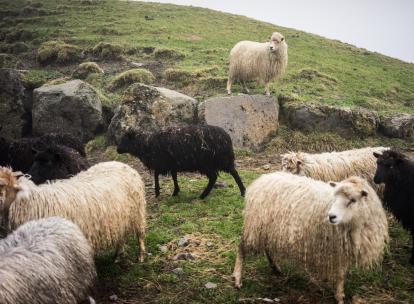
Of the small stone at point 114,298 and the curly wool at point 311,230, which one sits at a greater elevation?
the curly wool at point 311,230

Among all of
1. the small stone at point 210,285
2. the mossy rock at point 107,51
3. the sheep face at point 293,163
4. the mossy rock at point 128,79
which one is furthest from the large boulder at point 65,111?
the small stone at point 210,285

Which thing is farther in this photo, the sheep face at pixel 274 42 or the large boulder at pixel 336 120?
the sheep face at pixel 274 42

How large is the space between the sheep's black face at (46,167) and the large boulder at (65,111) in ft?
20.1

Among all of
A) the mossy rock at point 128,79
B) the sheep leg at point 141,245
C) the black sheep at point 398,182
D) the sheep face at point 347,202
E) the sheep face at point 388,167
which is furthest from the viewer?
the mossy rock at point 128,79

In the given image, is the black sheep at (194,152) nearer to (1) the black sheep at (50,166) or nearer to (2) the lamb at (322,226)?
(1) the black sheep at (50,166)

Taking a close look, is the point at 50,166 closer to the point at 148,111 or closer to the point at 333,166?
the point at 333,166

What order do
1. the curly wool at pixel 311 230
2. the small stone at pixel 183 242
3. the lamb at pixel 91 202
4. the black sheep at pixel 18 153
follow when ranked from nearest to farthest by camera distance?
the curly wool at pixel 311 230 < the lamb at pixel 91 202 < the small stone at pixel 183 242 < the black sheep at pixel 18 153

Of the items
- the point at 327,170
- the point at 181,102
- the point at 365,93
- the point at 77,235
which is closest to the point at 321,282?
the point at 327,170

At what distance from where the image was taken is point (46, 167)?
272 inches

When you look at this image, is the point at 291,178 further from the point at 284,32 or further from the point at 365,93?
the point at 284,32

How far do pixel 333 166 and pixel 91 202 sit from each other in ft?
14.8

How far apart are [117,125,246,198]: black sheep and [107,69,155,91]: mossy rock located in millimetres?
7066

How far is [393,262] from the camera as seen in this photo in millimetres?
6137

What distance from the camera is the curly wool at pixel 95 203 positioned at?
5.41m
